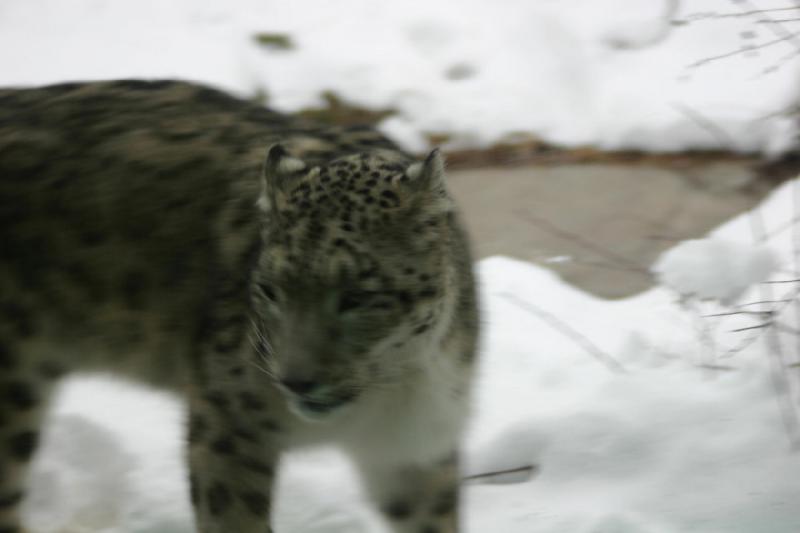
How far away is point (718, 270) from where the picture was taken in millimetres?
5184

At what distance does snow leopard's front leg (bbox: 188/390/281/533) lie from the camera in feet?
11.5

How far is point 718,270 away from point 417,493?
197 cm

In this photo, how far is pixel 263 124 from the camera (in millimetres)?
4238

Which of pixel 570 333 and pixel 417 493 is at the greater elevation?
→ pixel 570 333

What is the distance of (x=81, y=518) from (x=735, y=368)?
2.76 m

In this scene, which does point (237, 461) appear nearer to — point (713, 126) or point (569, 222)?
point (569, 222)

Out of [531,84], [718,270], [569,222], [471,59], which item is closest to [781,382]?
[718,270]

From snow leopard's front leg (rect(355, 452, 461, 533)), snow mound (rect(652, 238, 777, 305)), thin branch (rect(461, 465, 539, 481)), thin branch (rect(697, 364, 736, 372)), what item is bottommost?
snow leopard's front leg (rect(355, 452, 461, 533))

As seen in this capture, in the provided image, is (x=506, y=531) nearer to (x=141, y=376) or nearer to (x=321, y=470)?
(x=321, y=470)

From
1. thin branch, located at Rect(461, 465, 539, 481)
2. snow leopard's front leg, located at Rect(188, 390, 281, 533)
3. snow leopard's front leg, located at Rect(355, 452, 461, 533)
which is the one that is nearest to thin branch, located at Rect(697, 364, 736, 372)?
thin branch, located at Rect(461, 465, 539, 481)

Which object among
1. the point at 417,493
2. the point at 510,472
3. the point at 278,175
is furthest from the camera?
the point at 510,472

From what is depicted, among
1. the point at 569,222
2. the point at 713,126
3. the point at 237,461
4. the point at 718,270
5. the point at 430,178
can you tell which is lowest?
the point at 237,461

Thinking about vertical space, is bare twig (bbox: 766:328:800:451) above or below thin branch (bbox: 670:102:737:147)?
below

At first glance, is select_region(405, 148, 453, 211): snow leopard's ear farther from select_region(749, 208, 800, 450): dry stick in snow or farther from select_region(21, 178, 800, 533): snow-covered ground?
select_region(749, 208, 800, 450): dry stick in snow
